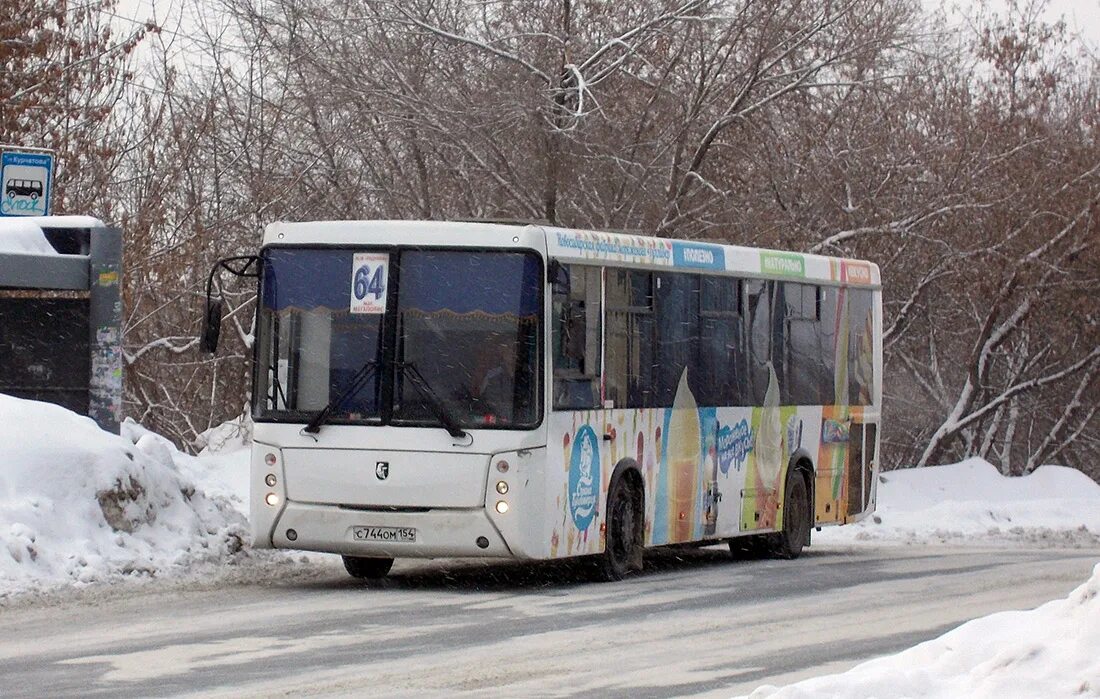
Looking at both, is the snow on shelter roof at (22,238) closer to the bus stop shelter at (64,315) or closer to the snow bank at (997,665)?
the bus stop shelter at (64,315)

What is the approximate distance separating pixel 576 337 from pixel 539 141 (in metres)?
12.5

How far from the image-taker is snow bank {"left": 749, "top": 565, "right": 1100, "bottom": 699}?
7.70m

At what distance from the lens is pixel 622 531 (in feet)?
52.7

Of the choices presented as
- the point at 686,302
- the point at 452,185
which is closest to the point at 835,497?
the point at 686,302

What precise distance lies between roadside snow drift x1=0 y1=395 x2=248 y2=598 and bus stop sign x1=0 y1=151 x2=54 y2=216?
158 centimetres

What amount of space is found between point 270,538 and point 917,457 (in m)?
29.4

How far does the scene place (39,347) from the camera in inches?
698

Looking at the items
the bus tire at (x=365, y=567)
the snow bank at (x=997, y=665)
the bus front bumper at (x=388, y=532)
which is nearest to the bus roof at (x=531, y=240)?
the bus front bumper at (x=388, y=532)

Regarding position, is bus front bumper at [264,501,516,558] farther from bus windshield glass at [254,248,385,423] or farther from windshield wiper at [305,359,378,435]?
bus windshield glass at [254,248,385,423]

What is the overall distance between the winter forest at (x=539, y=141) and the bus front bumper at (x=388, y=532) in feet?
38.3

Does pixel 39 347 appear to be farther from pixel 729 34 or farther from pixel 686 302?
pixel 729 34

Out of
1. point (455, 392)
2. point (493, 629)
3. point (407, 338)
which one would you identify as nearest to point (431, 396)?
point (455, 392)

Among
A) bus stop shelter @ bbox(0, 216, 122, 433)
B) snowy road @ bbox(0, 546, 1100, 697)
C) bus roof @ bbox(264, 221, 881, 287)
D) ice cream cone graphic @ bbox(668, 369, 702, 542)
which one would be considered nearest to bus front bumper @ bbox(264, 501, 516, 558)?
snowy road @ bbox(0, 546, 1100, 697)

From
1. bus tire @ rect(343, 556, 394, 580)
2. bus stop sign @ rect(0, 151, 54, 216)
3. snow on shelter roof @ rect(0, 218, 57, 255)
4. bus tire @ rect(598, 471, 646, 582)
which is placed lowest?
bus tire @ rect(343, 556, 394, 580)
